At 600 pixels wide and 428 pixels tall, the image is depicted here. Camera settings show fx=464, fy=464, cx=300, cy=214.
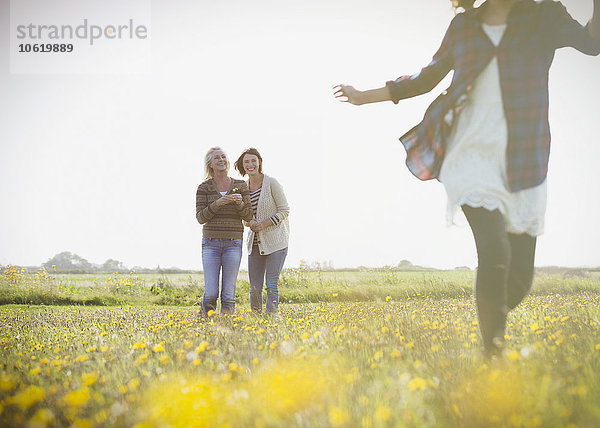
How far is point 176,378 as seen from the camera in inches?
101

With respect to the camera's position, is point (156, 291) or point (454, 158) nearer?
point (454, 158)

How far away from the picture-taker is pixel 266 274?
6512mm

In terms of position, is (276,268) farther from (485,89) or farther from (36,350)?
(485,89)

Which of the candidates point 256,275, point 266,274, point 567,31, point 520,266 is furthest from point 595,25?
point 256,275

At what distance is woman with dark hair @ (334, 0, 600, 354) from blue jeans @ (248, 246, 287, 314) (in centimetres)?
386

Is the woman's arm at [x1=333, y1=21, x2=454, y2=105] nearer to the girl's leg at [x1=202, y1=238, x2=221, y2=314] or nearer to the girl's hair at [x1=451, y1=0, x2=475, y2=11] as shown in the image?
the girl's hair at [x1=451, y1=0, x2=475, y2=11]

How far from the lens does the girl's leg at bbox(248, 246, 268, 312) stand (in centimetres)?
655

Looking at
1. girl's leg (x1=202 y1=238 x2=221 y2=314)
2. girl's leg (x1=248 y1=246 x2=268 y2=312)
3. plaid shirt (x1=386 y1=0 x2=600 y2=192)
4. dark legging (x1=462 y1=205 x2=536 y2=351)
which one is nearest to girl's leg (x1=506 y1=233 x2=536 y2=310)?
dark legging (x1=462 y1=205 x2=536 y2=351)

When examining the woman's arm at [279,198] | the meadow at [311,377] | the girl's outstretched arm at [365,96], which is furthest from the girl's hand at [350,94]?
the woman's arm at [279,198]

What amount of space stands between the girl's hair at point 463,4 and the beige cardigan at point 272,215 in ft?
12.5

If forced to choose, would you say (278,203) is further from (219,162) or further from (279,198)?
(219,162)

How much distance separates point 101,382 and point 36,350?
199 cm

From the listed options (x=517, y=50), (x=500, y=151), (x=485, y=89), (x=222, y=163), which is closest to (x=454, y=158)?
(x=500, y=151)

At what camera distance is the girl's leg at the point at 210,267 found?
579 centimetres
